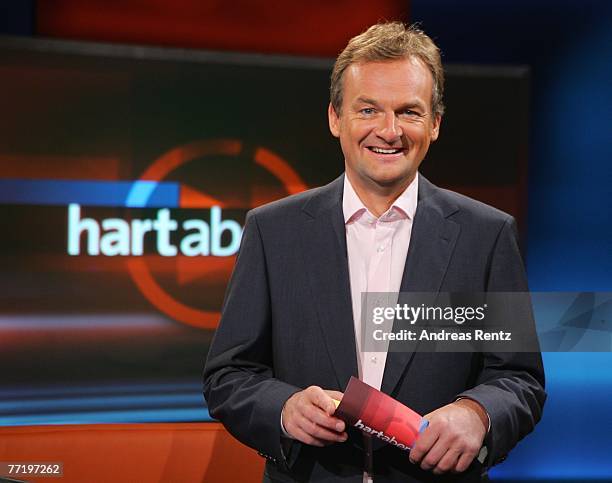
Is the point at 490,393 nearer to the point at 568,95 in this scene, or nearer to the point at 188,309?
the point at 188,309

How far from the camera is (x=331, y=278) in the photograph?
1.53 meters

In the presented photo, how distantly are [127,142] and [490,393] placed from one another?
2.20 metres

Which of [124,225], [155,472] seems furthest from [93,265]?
[155,472]

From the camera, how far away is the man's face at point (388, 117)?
153cm

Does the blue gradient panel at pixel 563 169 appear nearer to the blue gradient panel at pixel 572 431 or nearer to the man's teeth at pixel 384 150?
the blue gradient panel at pixel 572 431

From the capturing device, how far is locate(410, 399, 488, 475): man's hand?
4.28ft

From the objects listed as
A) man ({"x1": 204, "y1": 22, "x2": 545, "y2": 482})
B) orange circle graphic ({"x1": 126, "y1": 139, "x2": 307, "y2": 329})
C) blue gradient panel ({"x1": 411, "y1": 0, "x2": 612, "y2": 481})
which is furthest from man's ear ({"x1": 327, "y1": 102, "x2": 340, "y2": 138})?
blue gradient panel ({"x1": 411, "y1": 0, "x2": 612, "y2": 481})

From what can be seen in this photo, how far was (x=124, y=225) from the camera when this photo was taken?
3232 mm

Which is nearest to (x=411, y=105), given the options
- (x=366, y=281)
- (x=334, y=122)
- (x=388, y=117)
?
(x=388, y=117)

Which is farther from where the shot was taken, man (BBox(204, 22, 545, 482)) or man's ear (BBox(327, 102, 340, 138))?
man's ear (BBox(327, 102, 340, 138))

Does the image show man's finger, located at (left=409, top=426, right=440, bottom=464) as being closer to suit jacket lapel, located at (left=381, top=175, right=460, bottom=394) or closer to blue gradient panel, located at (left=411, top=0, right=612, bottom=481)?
suit jacket lapel, located at (left=381, top=175, right=460, bottom=394)

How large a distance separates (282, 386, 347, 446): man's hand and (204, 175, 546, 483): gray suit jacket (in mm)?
63

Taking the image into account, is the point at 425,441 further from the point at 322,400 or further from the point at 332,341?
the point at 332,341

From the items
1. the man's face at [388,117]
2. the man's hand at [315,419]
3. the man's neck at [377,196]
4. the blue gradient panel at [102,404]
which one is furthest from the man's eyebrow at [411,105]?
the blue gradient panel at [102,404]
